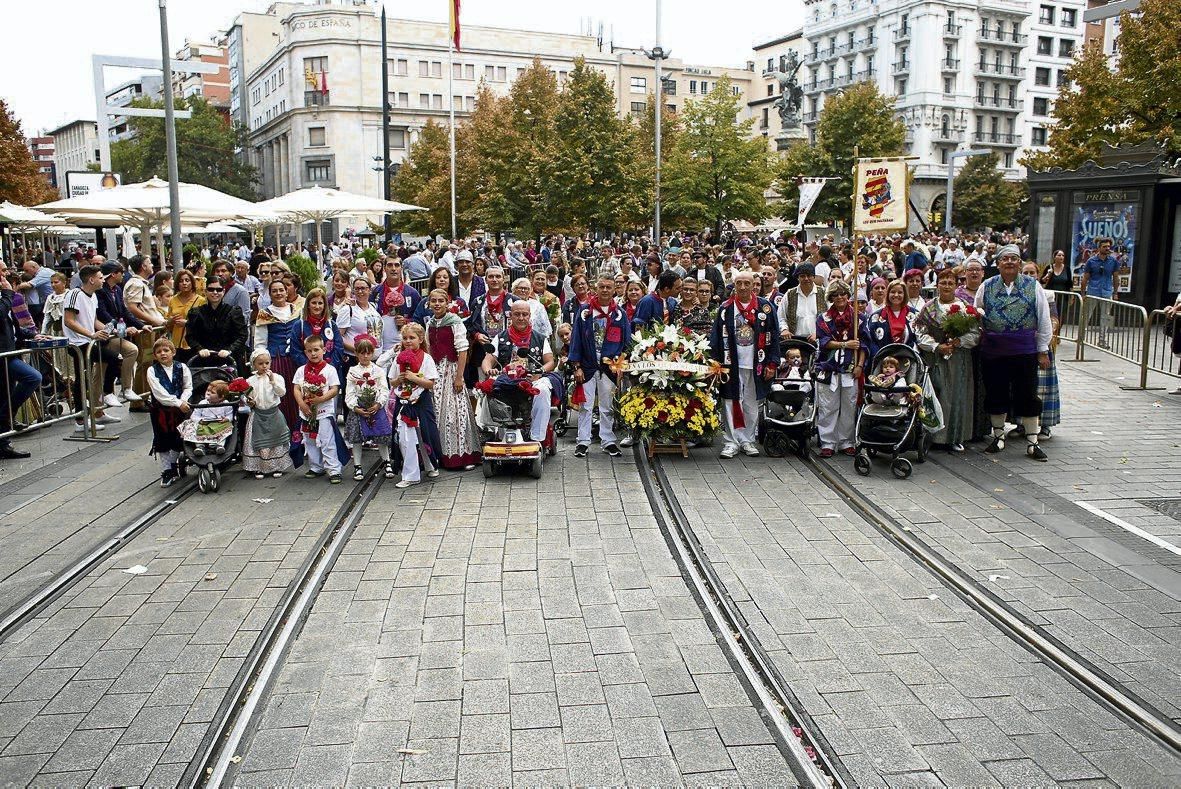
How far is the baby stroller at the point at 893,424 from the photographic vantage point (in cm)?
1025

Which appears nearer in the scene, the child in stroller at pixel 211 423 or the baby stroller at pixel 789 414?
→ the child in stroller at pixel 211 423

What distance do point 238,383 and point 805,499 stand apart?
5.90 m

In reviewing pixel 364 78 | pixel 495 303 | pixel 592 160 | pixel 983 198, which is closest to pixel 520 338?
pixel 495 303

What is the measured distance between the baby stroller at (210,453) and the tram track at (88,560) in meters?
0.25

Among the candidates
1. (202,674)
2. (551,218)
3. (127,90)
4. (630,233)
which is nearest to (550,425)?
(202,674)

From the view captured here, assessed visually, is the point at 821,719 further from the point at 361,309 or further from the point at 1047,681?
the point at 361,309

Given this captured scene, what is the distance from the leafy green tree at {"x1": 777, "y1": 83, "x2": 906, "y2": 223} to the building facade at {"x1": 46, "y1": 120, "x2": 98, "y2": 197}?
336ft

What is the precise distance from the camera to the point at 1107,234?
2045 cm

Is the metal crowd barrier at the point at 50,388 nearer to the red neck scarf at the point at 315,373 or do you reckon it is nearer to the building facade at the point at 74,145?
the red neck scarf at the point at 315,373

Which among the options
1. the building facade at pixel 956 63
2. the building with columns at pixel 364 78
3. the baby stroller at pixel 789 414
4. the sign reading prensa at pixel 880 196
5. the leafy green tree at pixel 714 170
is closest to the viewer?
the baby stroller at pixel 789 414

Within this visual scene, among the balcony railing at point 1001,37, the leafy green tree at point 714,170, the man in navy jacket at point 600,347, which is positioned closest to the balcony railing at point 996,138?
the balcony railing at point 1001,37

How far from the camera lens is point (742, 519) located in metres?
8.73

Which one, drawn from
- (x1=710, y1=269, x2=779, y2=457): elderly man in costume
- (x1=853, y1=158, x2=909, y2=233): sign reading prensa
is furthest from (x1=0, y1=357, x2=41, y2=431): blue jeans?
(x1=853, y1=158, x2=909, y2=233): sign reading prensa

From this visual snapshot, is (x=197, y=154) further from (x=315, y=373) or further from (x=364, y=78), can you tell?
→ (x=315, y=373)
